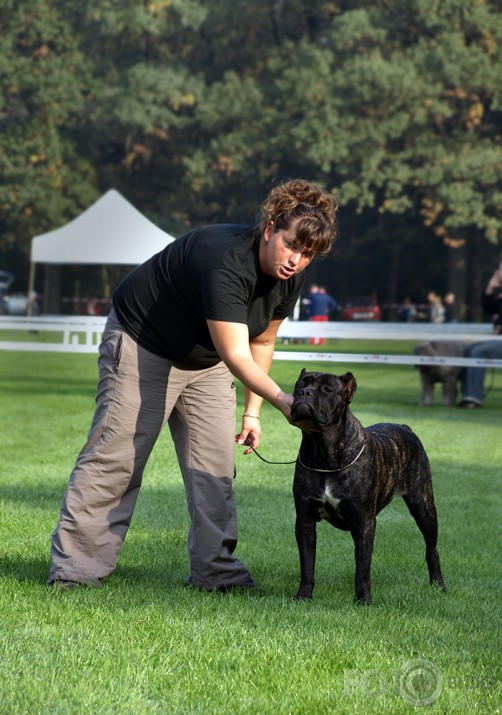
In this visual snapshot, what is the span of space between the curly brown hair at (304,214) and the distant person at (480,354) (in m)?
10.1

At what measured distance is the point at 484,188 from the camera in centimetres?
4406

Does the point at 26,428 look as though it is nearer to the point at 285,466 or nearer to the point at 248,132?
the point at 285,466

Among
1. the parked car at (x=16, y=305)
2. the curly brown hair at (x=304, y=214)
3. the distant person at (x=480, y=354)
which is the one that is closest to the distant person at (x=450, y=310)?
the parked car at (x=16, y=305)

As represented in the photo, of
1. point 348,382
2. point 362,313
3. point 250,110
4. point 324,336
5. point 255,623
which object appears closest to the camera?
point 255,623

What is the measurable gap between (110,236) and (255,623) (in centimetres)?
2235

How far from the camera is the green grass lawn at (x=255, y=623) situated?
149 inches

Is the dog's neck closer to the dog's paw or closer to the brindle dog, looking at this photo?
the brindle dog

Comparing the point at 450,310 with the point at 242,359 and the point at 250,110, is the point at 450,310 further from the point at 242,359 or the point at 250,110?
the point at 242,359

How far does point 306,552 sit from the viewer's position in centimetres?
534

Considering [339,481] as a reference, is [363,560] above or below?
below

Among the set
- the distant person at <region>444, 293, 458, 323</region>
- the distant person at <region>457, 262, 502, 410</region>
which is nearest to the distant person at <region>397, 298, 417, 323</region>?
the distant person at <region>444, 293, 458, 323</region>

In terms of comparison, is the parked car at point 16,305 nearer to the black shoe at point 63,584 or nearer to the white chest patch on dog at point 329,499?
the black shoe at point 63,584

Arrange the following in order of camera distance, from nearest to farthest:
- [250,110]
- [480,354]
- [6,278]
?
[480,354], [250,110], [6,278]

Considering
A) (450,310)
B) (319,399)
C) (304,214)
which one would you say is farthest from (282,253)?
(450,310)
